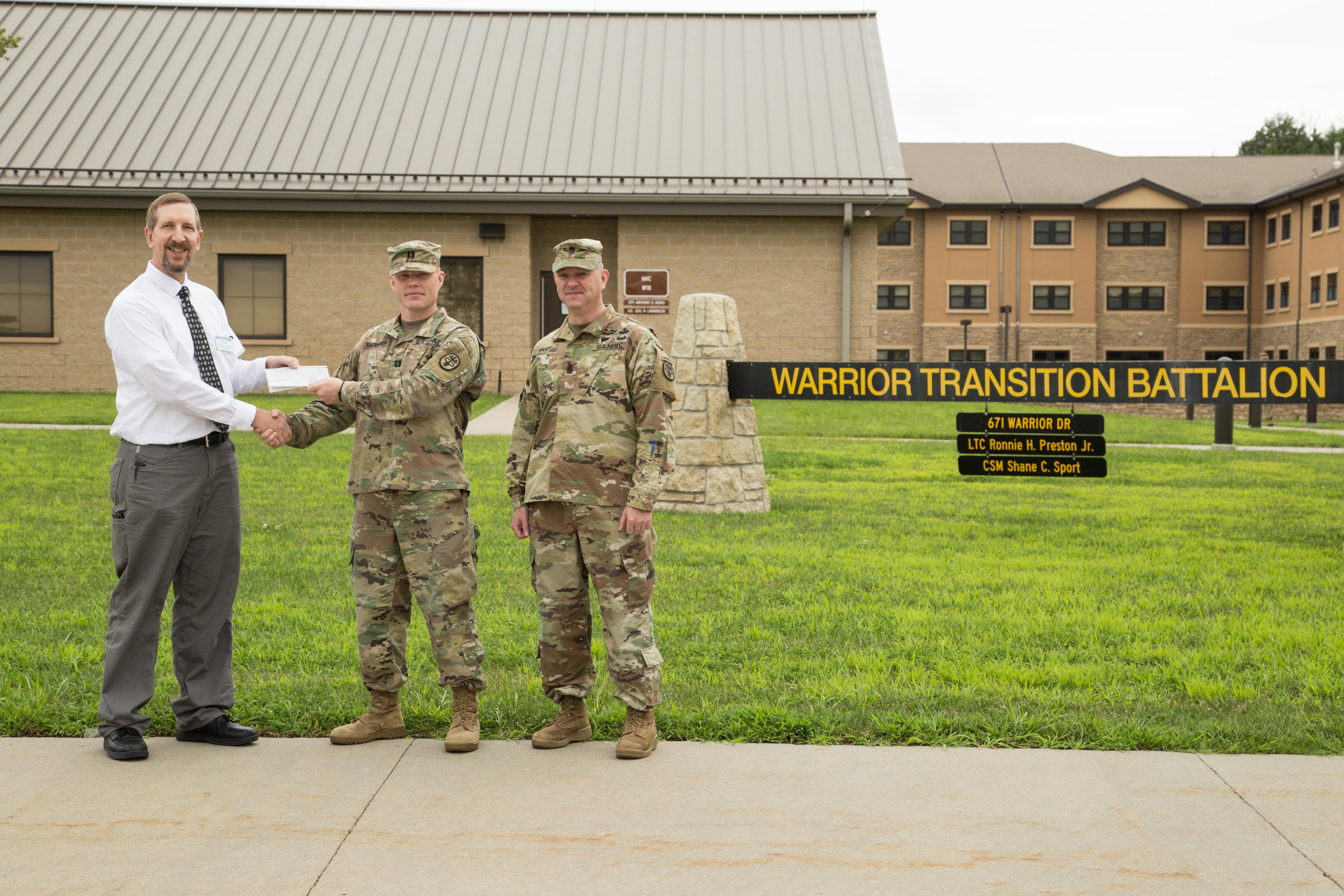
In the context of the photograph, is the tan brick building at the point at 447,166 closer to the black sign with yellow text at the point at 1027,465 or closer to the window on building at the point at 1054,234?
the black sign with yellow text at the point at 1027,465

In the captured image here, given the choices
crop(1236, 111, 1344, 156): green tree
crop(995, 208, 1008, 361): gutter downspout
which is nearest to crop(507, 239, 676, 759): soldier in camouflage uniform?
crop(995, 208, 1008, 361): gutter downspout

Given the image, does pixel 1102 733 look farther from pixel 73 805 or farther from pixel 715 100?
pixel 715 100

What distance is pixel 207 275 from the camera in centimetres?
2359

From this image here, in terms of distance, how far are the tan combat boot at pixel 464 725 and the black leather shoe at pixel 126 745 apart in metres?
1.18

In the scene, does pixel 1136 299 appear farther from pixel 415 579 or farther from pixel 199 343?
pixel 199 343

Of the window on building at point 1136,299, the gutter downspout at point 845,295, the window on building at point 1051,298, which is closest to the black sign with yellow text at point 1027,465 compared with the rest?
the gutter downspout at point 845,295

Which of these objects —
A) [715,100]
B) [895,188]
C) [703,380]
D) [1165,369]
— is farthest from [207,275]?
[1165,369]

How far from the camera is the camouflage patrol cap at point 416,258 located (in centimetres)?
466

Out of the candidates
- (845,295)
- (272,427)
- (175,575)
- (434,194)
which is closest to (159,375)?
(272,427)

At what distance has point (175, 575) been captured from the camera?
473cm

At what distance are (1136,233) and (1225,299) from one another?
5.06 meters

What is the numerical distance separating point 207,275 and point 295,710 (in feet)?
68.2

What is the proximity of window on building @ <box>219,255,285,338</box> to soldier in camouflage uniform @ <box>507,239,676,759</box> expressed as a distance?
20459 millimetres

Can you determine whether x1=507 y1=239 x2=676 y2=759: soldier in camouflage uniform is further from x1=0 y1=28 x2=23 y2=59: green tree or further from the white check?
x1=0 y1=28 x2=23 y2=59: green tree
